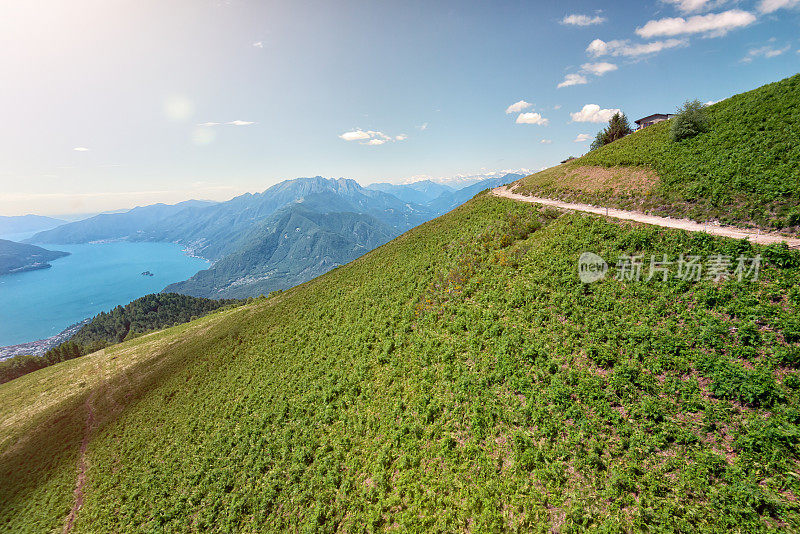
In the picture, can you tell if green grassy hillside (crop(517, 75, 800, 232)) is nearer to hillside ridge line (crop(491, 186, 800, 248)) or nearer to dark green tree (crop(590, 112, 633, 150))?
hillside ridge line (crop(491, 186, 800, 248))

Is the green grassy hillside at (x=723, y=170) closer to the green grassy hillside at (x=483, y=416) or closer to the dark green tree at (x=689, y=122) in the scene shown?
the dark green tree at (x=689, y=122)

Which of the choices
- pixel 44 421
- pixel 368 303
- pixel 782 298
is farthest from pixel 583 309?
pixel 44 421

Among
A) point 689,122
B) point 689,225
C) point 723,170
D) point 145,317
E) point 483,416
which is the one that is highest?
point 689,122

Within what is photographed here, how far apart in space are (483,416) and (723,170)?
96.3 ft

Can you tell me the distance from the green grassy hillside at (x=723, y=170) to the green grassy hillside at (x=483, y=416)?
5.43 m

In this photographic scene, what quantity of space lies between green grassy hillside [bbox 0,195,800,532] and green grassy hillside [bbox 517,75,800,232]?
5.43 meters

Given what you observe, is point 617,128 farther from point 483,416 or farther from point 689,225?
point 483,416

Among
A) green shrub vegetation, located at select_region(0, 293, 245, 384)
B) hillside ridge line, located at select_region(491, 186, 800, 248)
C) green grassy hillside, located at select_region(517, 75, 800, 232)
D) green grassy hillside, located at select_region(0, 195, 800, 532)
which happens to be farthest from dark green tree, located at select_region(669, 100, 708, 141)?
green shrub vegetation, located at select_region(0, 293, 245, 384)

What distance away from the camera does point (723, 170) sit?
73.7 ft

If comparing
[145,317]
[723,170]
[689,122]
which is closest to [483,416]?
[723,170]

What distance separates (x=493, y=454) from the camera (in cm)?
1295

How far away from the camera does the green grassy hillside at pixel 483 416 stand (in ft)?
33.0

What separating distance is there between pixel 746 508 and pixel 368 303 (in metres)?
27.7

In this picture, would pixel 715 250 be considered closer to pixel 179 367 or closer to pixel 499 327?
pixel 499 327
